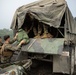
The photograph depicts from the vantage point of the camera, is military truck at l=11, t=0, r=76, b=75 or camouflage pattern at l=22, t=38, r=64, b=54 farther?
military truck at l=11, t=0, r=76, b=75

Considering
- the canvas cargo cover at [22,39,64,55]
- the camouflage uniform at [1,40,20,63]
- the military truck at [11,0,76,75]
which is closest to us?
the canvas cargo cover at [22,39,64,55]

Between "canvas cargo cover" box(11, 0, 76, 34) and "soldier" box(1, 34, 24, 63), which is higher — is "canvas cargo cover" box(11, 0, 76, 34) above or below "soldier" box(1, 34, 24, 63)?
above

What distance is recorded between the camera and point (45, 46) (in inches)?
285

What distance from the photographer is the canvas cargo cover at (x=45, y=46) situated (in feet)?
22.4

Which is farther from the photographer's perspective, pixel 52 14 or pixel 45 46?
pixel 52 14

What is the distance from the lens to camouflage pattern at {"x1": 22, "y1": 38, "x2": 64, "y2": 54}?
270 inches

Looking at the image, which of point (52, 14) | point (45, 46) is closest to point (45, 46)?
point (45, 46)

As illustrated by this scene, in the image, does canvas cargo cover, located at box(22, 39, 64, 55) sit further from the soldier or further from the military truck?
the soldier

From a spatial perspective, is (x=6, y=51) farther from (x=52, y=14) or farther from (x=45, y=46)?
(x=52, y=14)

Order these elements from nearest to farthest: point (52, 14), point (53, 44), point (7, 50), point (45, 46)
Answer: point (53, 44) < point (45, 46) < point (7, 50) < point (52, 14)

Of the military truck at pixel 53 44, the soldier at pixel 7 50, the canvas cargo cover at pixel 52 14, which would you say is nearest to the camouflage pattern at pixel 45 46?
the military truck at pixel 53 44

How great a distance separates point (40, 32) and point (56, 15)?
134 centimetres

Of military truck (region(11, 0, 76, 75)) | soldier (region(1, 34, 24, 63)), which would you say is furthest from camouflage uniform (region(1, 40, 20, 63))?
military truck (region(11, 0, 76, 75))

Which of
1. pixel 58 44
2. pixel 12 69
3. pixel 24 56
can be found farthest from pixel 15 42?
pixel 12 69
